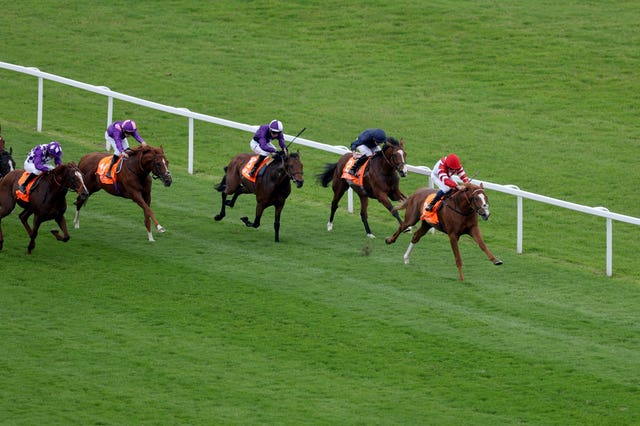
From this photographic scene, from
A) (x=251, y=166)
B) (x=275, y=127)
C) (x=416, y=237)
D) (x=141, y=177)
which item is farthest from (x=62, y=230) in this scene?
(x=416, y=237)

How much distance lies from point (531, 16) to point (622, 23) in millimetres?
2050

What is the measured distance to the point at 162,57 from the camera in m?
29.2

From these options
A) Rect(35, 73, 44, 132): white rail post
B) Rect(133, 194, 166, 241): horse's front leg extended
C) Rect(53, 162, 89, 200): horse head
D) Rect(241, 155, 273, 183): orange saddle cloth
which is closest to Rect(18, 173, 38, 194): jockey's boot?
Rect(53, 162, 89, 200): horse head

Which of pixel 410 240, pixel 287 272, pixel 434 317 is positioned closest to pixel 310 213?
pixel 410 240

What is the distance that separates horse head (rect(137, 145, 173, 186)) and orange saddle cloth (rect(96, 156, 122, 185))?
19.1 inches

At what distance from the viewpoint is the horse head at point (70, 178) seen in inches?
680

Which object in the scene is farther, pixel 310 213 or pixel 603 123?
pixel 603 123

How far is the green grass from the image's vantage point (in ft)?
43.4

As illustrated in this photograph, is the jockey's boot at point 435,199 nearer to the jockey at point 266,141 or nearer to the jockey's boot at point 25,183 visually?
the jockey at point 266,141

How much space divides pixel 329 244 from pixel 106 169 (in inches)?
129

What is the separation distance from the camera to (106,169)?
1883cm

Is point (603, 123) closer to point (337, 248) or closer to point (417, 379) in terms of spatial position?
point (337, 248)

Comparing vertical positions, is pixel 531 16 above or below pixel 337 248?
above

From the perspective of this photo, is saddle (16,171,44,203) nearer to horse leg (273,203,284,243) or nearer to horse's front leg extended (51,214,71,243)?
horse's front leg extended (51,214,71,243)
